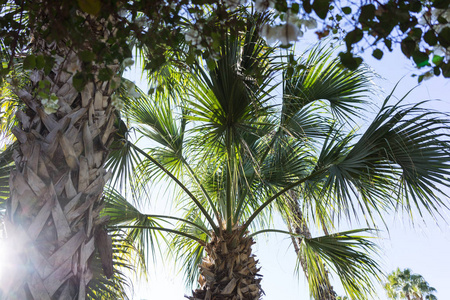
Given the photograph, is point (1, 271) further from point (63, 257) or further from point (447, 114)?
point (447, 114)

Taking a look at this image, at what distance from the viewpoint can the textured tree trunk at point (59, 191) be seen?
1.47 meters

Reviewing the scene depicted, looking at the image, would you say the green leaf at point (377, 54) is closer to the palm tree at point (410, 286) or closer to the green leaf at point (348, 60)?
the green leaf at point (348, 60)

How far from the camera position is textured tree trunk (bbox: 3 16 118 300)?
147 centimetres

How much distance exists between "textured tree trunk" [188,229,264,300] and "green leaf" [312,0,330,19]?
9.42 ft

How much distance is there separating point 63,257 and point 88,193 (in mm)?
293

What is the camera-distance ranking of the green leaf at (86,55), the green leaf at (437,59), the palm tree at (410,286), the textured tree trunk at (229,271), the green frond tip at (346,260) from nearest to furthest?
the green leaf at (437,59), the green leaf at (86,55), the textured tree trunk at (229,271), the green frond tip at (346,260), the palm tree at (410,286)

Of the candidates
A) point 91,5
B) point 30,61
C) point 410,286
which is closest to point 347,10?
point 91,5

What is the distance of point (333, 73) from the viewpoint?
3.87m

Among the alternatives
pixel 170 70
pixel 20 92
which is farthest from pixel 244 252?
pixel 20 92

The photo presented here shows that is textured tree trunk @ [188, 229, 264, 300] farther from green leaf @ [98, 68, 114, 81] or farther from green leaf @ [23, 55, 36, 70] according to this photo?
green leaf @ [23, 55, 36, 70]

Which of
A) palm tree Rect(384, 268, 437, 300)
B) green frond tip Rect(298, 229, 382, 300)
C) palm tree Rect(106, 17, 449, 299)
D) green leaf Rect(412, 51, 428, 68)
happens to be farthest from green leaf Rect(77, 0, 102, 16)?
palm tree Rect(384, 268, 437, 300)

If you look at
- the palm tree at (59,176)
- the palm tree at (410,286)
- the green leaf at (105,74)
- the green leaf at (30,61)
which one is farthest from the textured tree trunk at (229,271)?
the palm tree at (410,286)

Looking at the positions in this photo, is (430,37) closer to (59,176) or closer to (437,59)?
(437,59)

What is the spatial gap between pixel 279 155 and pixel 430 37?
3412 millimetres
